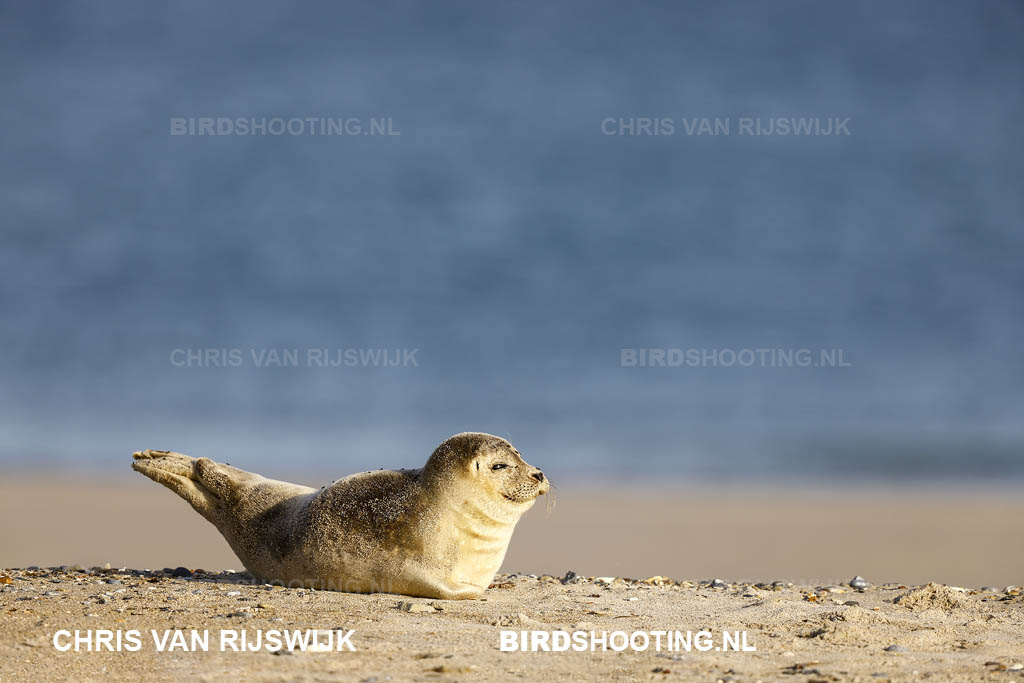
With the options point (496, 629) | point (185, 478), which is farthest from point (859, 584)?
point (185, 478)

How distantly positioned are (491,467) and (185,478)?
204cm

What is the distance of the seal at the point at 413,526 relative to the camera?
606 centimetres

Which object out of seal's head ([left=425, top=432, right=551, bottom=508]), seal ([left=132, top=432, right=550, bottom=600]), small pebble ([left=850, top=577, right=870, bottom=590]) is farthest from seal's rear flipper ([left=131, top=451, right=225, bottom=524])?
small pebble ([left=850, top=577, right=870, bottom=590])

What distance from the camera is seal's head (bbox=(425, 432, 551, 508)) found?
241 inches

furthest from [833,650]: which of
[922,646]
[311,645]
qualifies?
[311,645]

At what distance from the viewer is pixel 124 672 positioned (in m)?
4.68

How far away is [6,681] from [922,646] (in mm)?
4367

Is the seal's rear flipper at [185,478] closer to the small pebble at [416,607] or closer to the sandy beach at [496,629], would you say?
the sandy beach at [496,629]

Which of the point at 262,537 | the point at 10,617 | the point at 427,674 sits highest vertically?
the point at 262,537

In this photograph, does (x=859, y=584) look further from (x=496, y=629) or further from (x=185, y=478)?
(x=185, y=478)

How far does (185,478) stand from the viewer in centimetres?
675

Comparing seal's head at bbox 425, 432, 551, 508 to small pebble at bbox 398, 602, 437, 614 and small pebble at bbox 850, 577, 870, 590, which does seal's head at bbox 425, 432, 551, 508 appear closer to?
small pebble at bbox 398, 602, 437, 614

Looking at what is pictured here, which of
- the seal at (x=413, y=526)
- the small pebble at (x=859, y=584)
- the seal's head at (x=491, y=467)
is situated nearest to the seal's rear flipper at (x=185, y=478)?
the seal at (x=413, y=526)

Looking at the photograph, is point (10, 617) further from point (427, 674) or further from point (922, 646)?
point (922, 646)
